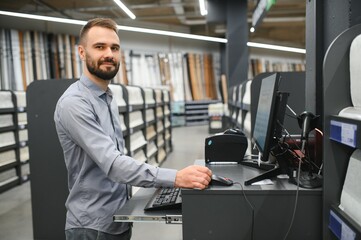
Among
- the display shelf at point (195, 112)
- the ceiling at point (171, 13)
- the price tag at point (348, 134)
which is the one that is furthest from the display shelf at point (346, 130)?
the display shelf at point (195, 112)

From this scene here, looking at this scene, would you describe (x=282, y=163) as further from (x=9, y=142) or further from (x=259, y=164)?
(x=9, y=142)

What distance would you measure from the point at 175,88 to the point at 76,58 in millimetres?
3545

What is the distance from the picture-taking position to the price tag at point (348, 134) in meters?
1.00

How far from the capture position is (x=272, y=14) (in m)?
11.0

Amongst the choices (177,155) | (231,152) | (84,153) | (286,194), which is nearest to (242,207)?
(286,194)

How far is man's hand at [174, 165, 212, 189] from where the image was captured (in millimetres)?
1297

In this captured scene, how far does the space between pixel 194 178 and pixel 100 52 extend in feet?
2.55

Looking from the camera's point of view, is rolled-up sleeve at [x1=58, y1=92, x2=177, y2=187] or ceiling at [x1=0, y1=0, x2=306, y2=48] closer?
rolled-up sleeve at [x1=58, y1=92, x2=177, y2=187]

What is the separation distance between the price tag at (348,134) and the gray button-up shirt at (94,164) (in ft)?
→ 2.24

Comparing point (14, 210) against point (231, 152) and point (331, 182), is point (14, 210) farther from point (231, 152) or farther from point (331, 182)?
point (331, 182)

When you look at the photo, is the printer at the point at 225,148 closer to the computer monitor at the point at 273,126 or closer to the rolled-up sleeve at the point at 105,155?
the computer monitor at the point at 273,126

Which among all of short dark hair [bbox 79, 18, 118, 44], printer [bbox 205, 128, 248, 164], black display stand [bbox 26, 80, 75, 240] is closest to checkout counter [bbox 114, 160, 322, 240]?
printer [bbox 205, 128, 248, 164]

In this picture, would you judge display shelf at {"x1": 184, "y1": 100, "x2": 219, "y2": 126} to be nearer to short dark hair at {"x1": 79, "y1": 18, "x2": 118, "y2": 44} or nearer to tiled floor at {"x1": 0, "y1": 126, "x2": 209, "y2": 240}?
tiled floor at {"x1": 0, "y1": 126, "x2": 209, "y2": 240}

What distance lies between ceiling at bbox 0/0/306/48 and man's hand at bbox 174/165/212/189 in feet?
25.3
